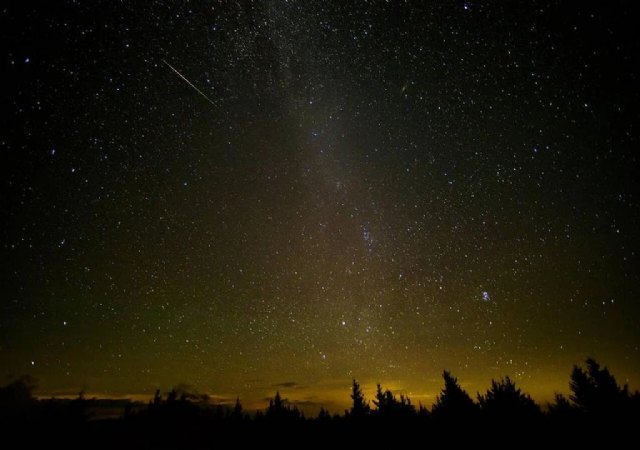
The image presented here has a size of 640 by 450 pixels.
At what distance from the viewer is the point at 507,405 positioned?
2423 centimetres

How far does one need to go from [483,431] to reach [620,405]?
9.16 meters

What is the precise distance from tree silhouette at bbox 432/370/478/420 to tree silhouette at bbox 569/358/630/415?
7281 millimetres

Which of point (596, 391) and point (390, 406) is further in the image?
point (390, 406)

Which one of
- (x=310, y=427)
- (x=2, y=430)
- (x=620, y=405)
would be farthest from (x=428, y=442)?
(x=2, y=430)

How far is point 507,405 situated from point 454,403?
388cm

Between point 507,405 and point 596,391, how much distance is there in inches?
237

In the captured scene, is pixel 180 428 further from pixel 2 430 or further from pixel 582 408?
pixel 582 408

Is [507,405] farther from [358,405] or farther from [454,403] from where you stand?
[358,405]

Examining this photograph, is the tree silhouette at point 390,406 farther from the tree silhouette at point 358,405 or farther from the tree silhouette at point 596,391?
the tree silhouette at point 596,391

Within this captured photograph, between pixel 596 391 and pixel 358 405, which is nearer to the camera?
pixel 596 391

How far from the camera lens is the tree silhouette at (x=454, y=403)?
25297mm

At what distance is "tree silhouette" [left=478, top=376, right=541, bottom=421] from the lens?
930 inches

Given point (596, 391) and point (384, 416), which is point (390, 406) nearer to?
point (384, 416)

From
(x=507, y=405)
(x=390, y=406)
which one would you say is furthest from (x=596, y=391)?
(x=390, y=406)
